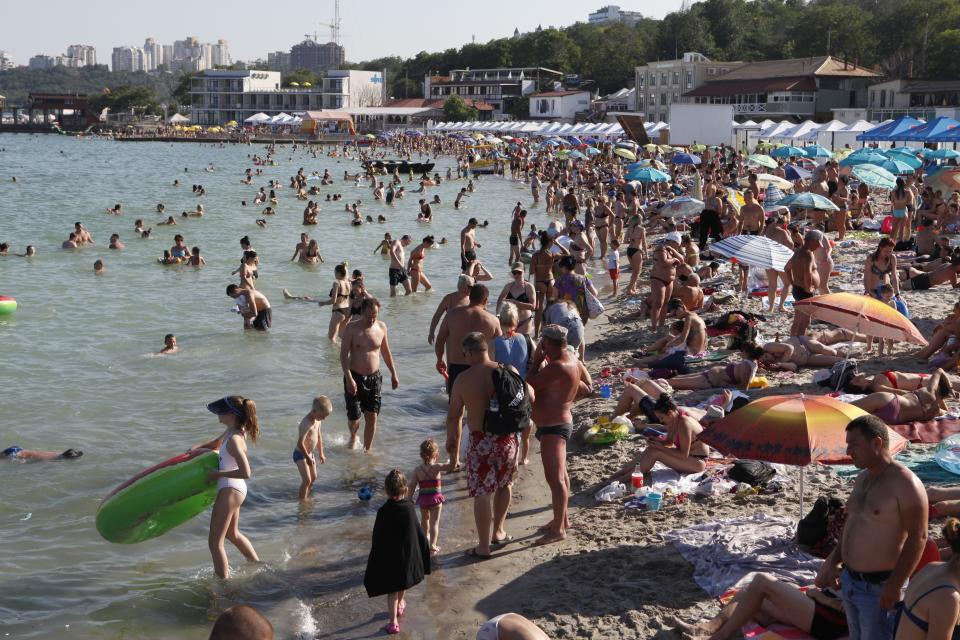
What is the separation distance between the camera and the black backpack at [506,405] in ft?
18.4

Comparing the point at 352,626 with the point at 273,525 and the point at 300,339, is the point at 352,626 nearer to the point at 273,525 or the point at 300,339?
the point at 273,525

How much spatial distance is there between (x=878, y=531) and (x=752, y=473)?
2.90 metres

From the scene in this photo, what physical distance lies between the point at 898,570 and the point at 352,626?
3.11 m

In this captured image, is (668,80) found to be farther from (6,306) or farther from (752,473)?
(752,473)

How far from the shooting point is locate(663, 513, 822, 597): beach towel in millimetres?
5367

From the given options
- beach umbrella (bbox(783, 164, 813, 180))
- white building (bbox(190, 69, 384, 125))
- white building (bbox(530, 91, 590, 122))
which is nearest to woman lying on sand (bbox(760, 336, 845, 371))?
beach umbrella (bbox(783, 164, 813, 180))

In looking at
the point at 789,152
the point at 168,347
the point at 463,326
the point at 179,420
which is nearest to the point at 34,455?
the point at 179,420

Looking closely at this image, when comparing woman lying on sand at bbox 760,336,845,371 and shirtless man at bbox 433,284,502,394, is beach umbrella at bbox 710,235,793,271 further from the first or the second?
shirtless man at bbox 433,284,502,394

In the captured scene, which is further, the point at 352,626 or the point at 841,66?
the point at 841,66

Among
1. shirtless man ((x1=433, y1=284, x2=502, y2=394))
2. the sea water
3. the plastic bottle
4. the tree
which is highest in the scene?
the tree

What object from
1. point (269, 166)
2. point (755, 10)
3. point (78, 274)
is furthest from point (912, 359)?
point (755, 10)

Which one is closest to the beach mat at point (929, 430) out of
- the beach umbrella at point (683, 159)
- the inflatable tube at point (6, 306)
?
the inflatable tube at point (6, 306)

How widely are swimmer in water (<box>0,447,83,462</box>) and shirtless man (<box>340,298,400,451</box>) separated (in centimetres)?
264

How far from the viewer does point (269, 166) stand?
62281 millimetres
